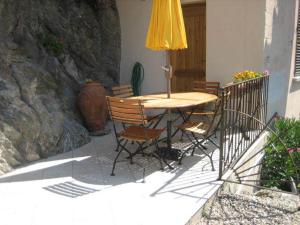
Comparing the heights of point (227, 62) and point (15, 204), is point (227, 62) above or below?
above

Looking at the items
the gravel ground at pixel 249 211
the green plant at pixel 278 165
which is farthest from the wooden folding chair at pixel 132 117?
the green plant at pixel 278 165

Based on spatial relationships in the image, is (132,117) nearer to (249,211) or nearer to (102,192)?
(102,192)

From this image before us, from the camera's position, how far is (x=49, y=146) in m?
5.11

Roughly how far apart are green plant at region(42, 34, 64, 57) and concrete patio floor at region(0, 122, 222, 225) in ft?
7.61

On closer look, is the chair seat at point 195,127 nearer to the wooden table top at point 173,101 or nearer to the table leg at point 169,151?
the table leg at point 169,151

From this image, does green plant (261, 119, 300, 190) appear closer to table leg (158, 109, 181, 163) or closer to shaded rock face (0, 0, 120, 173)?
table leg (158, 109, 181, 163)

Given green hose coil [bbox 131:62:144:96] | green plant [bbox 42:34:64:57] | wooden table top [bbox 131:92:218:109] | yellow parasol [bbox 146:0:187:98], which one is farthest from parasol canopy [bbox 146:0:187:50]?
green hose coil [bbox 131:62:144:96]

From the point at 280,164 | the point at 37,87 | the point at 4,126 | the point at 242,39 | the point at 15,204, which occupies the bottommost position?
the point at 280,164

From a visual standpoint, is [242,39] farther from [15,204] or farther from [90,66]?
[15,204]

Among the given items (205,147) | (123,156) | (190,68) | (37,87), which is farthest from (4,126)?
(190,68)

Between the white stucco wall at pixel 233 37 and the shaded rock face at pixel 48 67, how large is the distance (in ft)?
7.93

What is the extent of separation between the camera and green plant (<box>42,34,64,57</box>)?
6336 mm

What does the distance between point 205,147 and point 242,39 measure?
2495mm

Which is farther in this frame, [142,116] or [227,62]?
[227,62]
